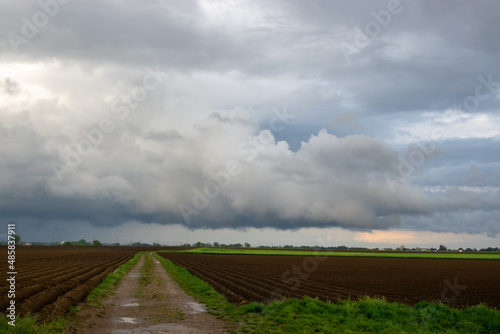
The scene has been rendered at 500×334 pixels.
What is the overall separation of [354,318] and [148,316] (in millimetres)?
9556

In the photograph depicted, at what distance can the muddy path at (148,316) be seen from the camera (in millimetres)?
15852

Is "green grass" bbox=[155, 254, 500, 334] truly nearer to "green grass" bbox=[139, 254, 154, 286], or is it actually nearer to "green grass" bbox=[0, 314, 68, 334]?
"green grass" bbox=[0, 314, 68, 334]

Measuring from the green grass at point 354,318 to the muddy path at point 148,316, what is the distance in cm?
116

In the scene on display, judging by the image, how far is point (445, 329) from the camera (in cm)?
1587

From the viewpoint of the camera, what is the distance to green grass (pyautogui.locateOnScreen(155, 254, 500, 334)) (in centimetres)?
1566

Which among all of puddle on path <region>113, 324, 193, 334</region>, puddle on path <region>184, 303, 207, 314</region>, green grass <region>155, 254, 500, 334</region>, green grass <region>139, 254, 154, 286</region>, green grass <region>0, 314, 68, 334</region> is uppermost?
green grass <region>0, 314, 68, 334</region>

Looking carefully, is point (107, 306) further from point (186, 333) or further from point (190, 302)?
point (186, 333)

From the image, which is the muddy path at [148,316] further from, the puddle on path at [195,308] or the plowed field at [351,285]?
the plowed field at [351,285]

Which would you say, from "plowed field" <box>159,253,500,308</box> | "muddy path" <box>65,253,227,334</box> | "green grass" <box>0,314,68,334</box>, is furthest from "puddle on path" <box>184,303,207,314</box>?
"green grass" <box>0,314,68,334</box>

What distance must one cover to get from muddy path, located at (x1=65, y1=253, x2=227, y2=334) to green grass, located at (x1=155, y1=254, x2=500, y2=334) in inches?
45.5

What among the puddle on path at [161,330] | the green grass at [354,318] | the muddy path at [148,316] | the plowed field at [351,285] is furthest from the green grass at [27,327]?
the plowed field at [351,285]

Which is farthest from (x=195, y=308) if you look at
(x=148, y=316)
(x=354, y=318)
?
(x=354, y=318)

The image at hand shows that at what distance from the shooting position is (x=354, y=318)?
1731cm

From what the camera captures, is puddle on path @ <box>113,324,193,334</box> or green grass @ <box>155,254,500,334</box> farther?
green grass @ <box>155,254,500,334</box>
